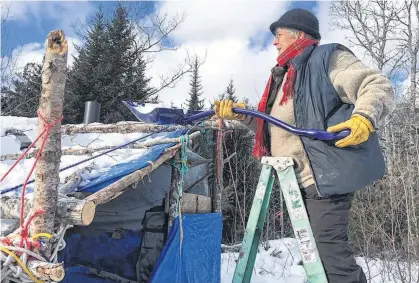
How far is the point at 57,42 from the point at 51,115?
0.32 metres

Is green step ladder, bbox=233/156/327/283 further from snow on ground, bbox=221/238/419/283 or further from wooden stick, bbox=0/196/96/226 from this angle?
snow on ground, bbox=221/238/419/283

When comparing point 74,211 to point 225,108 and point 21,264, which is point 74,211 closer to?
point 21,264

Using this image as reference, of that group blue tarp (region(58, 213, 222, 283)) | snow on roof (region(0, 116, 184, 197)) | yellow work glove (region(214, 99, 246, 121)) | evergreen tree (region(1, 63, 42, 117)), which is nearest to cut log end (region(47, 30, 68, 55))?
snow on roof (region(0, 116, 184, 197))

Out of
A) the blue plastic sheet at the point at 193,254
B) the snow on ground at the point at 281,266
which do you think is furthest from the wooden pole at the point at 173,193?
the snow on ground at the point at 281,266

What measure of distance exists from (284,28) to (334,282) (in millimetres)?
1416

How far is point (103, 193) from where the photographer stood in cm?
219

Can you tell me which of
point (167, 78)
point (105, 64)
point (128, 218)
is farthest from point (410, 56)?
point (128, 218)

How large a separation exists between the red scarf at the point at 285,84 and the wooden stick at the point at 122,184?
0.79 metres

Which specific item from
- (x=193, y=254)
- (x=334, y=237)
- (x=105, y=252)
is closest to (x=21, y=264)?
(x=334, y=237)

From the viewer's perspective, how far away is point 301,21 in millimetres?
2322

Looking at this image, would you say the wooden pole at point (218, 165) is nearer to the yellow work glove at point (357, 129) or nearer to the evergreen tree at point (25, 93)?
the yellow work glove at point (357, 129)

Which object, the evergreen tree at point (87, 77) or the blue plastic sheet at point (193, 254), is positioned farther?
the evergreen tree at point (87, 77)

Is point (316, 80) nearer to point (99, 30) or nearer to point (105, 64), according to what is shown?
point (105, 64)

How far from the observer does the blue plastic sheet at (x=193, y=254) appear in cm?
314
